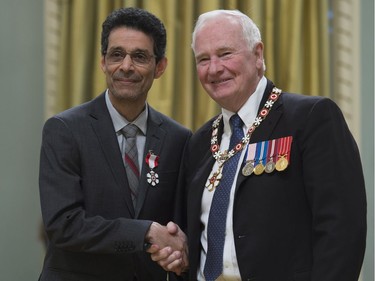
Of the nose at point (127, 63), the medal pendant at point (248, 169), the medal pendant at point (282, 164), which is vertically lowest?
the medal pendant at point (248, 169)

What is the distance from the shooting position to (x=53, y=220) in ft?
7.06

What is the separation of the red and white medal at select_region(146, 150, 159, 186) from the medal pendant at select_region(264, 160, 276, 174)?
20.2 inches

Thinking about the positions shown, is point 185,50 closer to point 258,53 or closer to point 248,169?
point 258,53

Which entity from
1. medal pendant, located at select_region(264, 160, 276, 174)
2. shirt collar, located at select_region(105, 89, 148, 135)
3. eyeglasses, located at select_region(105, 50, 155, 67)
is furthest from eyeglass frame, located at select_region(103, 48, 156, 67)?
medal pendant, located at select_region(264, 160, 276, 174)

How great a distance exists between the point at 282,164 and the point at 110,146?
651 mm

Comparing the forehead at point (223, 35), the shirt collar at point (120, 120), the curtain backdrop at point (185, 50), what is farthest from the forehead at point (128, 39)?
the curtain backdrop at point (185, 50)

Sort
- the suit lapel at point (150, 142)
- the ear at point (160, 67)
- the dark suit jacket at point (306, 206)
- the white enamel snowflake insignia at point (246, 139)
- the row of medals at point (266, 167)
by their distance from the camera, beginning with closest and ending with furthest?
the dark suit jacket at point (306, 206), the row of medals at point (266, 167), the white enamel snowflake insignia at point (246, 139), the suit lapel at point (150, 142), the ear at point (160, 67)

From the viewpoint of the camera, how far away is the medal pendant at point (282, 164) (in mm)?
1888

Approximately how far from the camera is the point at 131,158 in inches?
91.0

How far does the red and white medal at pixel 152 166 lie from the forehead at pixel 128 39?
0.38 metres

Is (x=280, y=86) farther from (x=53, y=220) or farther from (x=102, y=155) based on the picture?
(x=53, y=220)

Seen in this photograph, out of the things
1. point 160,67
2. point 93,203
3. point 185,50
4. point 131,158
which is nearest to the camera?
point 93,203

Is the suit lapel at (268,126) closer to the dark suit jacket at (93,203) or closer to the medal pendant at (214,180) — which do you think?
the medal pendant at (214,180)

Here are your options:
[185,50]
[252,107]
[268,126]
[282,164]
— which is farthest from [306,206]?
[185,50]
